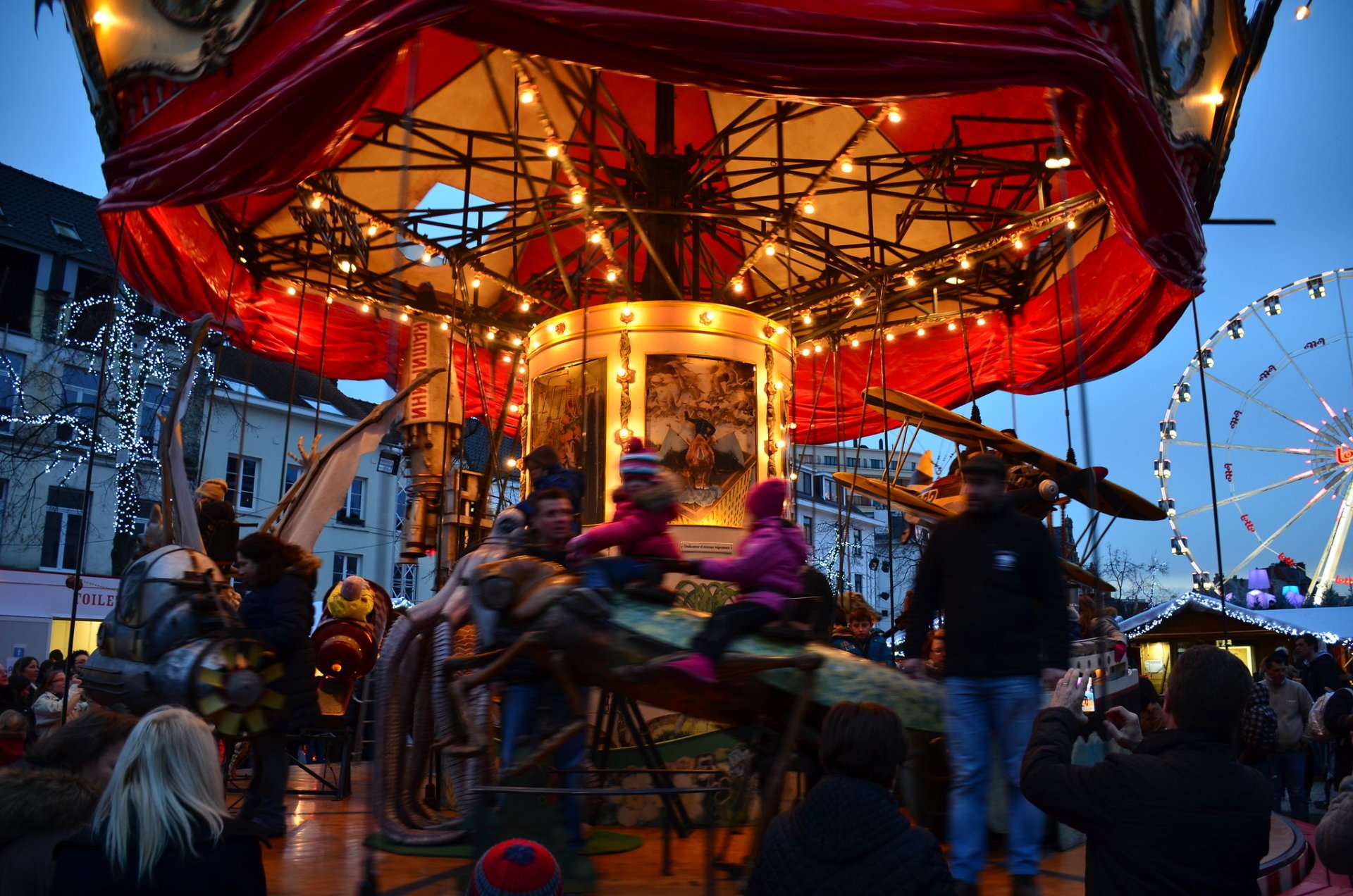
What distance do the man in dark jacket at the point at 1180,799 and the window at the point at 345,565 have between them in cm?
2812

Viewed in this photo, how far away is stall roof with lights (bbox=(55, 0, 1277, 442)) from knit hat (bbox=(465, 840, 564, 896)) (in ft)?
10.9

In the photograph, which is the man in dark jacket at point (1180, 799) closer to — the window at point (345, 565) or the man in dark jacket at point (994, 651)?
the man in dark jacket at point (994, 651)

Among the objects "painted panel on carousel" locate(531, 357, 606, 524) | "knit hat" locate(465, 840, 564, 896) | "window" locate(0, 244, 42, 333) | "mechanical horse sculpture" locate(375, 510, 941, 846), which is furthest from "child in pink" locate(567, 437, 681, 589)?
"window" locate(0, 244, 42, 333)

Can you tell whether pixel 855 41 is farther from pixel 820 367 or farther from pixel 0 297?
Result: pixel 0 297

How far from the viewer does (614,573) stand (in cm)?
492

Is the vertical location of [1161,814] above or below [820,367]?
below

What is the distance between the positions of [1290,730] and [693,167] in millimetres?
8778

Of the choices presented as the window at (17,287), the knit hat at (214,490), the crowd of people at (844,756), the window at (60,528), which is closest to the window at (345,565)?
the window at (60,528)

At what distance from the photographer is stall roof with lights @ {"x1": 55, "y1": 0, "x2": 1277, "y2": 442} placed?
575cm

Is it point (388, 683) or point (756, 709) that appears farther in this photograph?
point (388, 683)

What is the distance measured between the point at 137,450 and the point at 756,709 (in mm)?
22538

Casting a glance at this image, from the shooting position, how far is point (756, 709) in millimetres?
4805

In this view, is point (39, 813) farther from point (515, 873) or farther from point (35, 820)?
point (515, 873)

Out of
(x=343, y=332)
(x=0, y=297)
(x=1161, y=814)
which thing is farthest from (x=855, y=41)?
(x=0, y=297)
